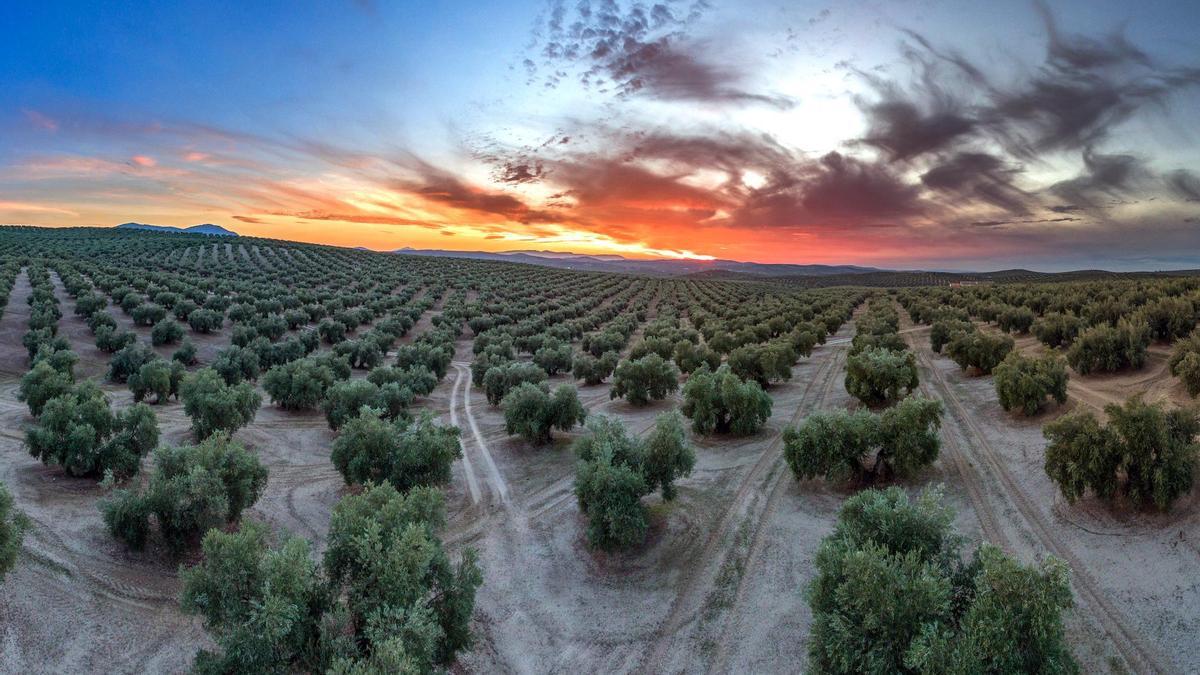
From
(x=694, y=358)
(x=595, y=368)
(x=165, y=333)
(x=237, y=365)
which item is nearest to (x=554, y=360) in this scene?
(x=595, y=368)

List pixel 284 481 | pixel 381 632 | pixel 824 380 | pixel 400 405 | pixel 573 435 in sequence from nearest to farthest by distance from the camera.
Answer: pixel 381 632, pixel 284 481, pixel 573 435, pixel 400 405, pixel 824 380

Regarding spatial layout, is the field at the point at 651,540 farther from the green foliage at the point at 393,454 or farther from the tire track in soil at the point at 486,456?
the green foliage at the point at 393,454

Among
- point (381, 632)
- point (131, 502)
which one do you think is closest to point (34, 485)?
point (131, 502)

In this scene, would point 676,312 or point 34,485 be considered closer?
point 34,485

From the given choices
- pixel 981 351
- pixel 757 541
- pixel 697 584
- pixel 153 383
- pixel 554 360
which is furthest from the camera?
pixel 554 360

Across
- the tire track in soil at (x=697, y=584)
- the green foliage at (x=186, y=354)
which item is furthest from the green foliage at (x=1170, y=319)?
the green foliage at (x=186, y=354)

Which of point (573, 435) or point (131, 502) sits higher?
point (131, 502)

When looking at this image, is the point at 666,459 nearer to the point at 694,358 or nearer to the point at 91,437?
the point at 91,437

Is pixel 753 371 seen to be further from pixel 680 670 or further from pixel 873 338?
pixel 680 670
